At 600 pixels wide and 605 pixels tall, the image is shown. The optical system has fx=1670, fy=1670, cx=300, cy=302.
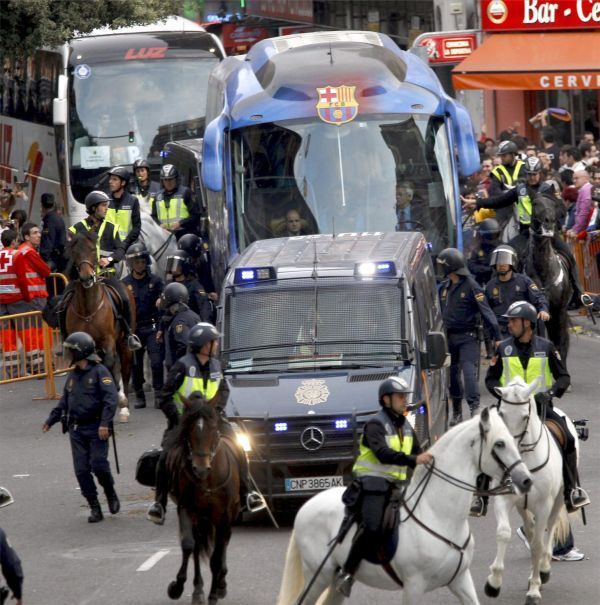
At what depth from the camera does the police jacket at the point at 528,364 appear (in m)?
12.9

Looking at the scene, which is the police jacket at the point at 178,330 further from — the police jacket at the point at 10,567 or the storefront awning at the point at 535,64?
the storefront awning at the point at 535,64

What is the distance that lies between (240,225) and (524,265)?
3.45 m

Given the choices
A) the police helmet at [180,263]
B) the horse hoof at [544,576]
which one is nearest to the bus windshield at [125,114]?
the police helmet at [180,263]

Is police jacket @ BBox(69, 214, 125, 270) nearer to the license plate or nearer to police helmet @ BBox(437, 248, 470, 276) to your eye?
police helmet @ BBox(437, 248, 470, 276)

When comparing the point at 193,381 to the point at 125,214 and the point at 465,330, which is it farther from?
the point at 125,214

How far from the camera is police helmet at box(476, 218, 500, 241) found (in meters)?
20.7

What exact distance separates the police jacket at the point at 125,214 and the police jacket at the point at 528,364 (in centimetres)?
886

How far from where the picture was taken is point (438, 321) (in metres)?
16.6

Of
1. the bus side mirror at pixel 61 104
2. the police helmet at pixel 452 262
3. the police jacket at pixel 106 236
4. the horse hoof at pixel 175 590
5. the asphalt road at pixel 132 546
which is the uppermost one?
the bus side mirror at pixel 61 104

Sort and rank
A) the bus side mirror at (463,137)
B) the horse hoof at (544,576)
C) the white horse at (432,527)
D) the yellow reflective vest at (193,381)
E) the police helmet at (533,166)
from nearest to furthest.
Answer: the white horse at (432,527) < the horse hoof at (544,576) < the yellow reflective vest at (193,381) < the bus side mirror at (463,137) < the police helmet at (533,166)

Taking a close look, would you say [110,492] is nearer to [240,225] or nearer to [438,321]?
[438,321]

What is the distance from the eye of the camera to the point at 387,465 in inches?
411

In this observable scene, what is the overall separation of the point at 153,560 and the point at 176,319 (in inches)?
187

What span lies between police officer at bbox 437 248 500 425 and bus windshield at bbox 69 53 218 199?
451 inches
